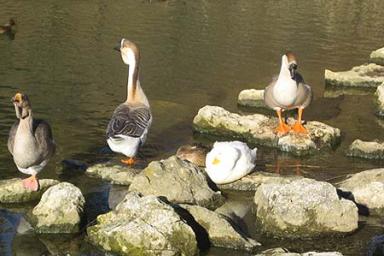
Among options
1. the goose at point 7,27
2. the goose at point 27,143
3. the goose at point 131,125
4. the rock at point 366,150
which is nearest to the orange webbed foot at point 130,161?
the goose at point 131,125

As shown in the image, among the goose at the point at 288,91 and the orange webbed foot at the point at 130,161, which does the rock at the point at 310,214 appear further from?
the goose at the point at 288,91

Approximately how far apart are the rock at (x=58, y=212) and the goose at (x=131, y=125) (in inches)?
81.3

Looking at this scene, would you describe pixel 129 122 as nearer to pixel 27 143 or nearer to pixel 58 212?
pixel 27 143

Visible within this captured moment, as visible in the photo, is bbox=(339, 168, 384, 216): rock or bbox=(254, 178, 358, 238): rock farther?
bbox=(339, 168, 384, 216): rock

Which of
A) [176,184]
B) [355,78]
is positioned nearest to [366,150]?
[176,184]

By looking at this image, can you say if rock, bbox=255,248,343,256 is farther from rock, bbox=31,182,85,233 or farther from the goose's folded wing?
the goose's folded wing

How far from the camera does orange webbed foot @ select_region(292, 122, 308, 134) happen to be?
476 inches

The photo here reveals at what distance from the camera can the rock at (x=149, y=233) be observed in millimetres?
7340

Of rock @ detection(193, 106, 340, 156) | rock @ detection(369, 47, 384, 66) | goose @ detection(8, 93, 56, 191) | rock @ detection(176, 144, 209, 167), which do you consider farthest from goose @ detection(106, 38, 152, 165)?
rock @ detection(369, 47, 384, 66)

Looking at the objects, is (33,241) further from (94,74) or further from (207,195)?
(94,74)

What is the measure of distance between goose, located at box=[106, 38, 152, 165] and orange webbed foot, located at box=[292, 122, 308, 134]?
2.88 metres

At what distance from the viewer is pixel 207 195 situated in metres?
8.87

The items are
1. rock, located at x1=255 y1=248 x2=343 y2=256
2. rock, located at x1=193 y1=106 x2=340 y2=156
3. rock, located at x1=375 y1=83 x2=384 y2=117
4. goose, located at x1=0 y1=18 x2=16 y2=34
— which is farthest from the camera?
goose, located at x1=0 y1=18 x2=16 y2=34

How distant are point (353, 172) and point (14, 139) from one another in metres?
5.09
